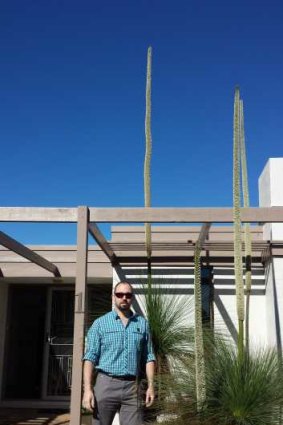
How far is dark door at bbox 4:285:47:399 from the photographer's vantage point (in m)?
9.62

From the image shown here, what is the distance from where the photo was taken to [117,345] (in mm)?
3666

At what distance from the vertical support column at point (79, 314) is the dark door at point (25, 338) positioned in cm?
559

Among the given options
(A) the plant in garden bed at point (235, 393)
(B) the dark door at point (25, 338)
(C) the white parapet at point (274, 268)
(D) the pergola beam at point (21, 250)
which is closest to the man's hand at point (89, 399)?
(A) the plant in garden bed at point (235, 393)

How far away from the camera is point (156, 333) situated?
5824 mm

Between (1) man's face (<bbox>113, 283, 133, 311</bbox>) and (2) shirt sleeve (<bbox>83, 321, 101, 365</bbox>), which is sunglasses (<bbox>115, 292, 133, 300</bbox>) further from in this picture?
(2) shirt sleeve (<bbox>83, 321, 101, 365</bbox>)

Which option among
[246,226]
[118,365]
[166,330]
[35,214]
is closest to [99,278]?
[166,330]

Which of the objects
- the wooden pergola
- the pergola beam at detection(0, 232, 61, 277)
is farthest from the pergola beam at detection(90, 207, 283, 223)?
the pergola beam at detection(0, 232, 61, 277)

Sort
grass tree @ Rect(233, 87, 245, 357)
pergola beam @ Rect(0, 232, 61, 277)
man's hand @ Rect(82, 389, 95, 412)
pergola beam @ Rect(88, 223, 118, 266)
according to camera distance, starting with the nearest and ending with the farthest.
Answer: man's hand @ Rect(82, 389, 95, 412) → grass tree @ Rect(233, 87, 245, 357) → pergola beam @ Rect(88, 223, 118, 266) → pergola beam @ Rect(0, 232, 61, 277)

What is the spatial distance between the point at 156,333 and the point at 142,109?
3.02 m

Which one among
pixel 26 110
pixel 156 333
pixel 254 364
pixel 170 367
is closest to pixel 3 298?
pixel 26 110

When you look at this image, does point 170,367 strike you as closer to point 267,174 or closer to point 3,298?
point 267,174

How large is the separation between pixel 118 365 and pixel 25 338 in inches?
267

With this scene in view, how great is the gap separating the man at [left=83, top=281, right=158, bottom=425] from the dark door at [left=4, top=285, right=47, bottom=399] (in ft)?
20.8

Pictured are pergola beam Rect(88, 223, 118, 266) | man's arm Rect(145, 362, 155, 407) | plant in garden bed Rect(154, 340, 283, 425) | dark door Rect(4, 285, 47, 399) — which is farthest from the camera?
dark door Rect(4, 285, 47, 399)
